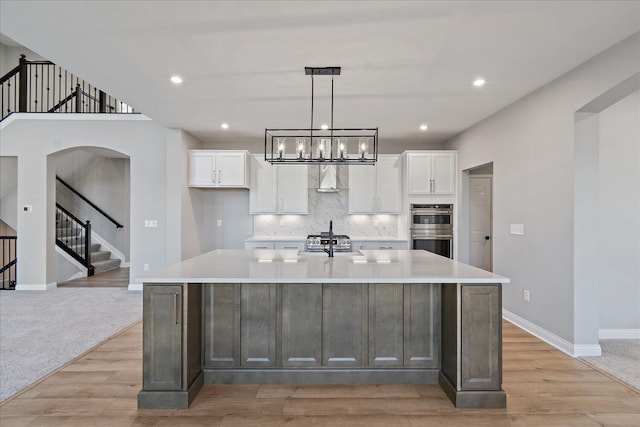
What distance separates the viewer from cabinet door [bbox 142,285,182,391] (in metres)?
2.41

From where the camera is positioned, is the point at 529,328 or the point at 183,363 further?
the point at 529,328

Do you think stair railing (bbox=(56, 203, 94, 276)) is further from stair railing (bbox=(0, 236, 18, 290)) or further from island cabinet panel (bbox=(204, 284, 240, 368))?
island cabinet panel (bbox=(204, 284, 240, 368))

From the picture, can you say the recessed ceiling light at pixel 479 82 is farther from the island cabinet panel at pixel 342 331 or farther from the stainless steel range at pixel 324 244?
the stainless steel range at pixel 324 244

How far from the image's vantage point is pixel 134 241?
588 cm

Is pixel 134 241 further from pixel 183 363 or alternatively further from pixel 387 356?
pixel 387 356

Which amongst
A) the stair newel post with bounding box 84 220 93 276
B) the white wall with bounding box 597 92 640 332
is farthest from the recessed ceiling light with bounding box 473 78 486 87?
the stair newel post with bounding box 84 220 93 276

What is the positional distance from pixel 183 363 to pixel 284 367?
0.76 m

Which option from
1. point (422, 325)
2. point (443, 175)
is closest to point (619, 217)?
point (443, 175)

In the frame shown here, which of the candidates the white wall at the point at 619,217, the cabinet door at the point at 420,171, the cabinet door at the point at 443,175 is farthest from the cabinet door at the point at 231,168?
the white wall at the point at 619,217

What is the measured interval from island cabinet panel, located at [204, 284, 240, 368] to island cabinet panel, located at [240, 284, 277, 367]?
48mm

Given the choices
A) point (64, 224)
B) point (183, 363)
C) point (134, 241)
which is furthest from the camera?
point (64, 224)

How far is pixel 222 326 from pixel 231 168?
3712mm

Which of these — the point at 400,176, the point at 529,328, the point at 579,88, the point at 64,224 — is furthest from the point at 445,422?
the point at 64,224

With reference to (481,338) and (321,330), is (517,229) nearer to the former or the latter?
(481,338)
